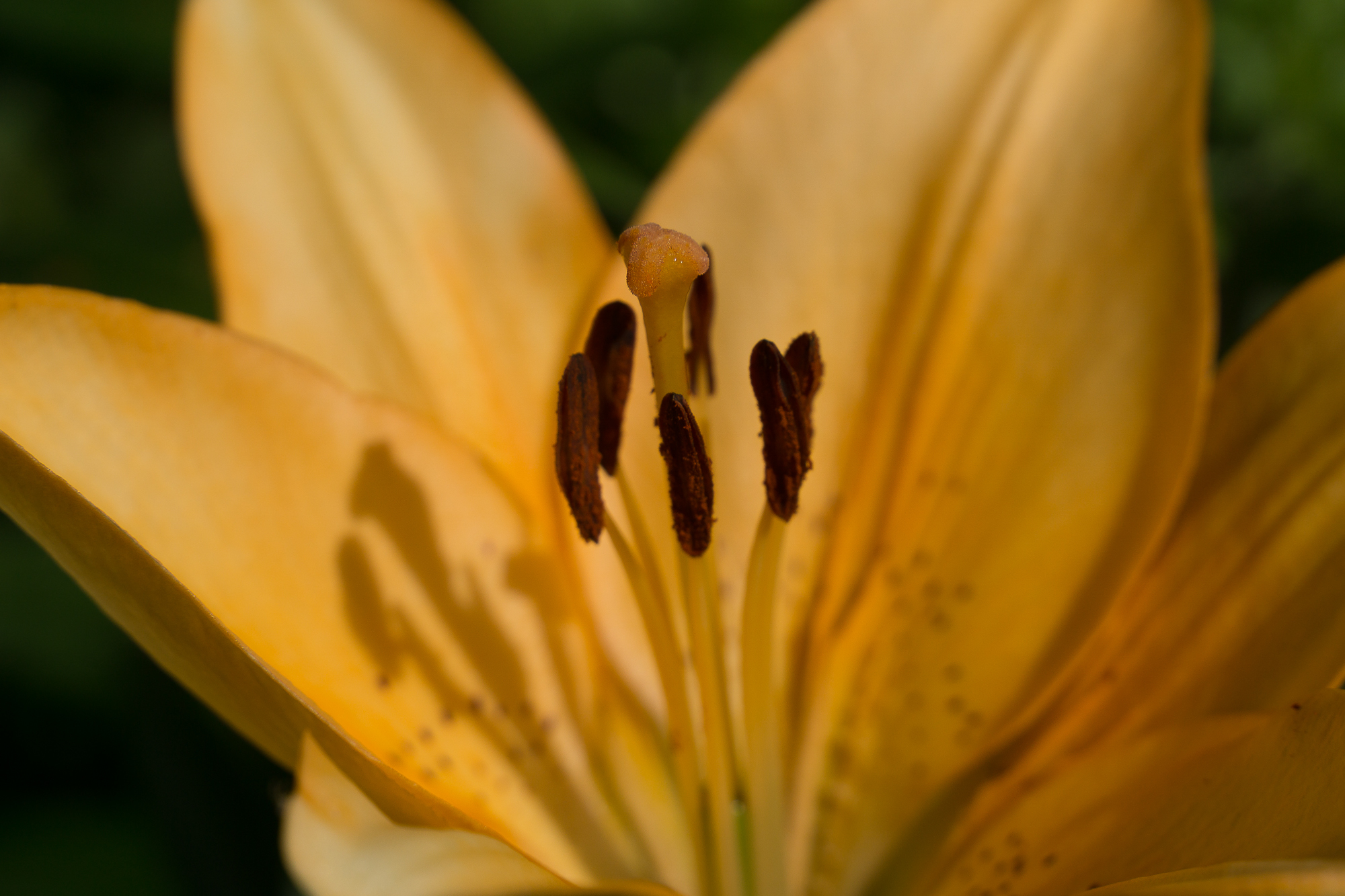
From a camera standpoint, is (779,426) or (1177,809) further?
(779,426)

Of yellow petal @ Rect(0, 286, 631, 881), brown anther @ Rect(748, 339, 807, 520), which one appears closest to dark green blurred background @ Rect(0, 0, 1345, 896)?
yellow petal @ Rect(0, 286, 631, 881)

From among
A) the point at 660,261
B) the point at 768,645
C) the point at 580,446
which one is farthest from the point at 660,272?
the point at 768,645

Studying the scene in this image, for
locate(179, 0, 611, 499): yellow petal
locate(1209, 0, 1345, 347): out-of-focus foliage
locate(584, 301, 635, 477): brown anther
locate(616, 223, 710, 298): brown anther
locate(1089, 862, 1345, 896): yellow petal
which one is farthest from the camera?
locate(1209, 0, 1345, 347): out-of-focus foliage

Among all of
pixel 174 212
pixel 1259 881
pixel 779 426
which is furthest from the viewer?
pixel 174 212

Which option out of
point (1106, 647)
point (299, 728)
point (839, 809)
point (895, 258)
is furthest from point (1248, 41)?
point (299, 728)

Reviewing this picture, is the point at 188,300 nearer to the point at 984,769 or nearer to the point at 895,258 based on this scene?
the point at 895,258

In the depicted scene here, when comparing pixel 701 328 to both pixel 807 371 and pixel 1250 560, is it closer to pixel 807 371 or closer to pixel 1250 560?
pixel 807 371

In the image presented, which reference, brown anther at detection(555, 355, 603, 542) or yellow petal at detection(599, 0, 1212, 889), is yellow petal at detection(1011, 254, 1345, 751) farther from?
brown anther at detection(555, 355, 603, 542)
